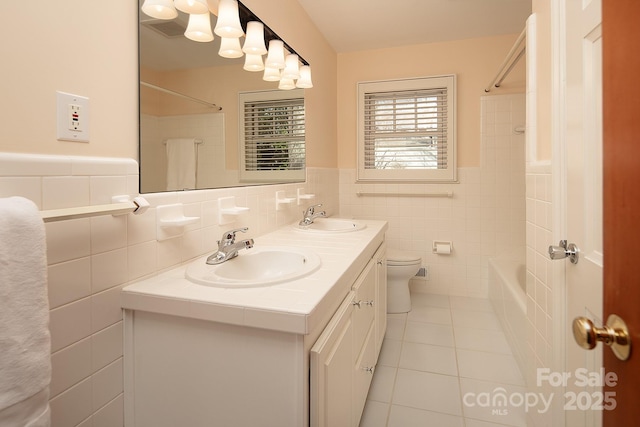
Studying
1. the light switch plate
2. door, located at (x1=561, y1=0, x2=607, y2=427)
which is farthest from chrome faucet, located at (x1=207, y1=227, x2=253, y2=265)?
door, located at (x1=561, y1=0, x2=607, y2=427)

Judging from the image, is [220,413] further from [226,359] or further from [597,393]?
[597,393]

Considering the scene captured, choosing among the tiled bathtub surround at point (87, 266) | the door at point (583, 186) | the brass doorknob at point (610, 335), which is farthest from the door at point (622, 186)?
the tiled bathtub surround at point (87, 266)

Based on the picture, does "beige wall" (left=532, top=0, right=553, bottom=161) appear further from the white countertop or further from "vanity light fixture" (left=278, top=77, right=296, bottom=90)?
"vanity light fixture" (left=278, top=77, right=296, bottom=90)

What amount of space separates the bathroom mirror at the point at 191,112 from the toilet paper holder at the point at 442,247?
195cm

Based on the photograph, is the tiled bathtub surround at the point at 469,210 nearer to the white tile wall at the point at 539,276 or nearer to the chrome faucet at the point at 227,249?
the white tile wall at the point at 539,276

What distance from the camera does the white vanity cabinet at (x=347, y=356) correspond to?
88cm

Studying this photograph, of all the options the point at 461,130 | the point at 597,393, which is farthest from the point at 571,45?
the point at 461,130

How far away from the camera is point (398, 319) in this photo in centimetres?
272

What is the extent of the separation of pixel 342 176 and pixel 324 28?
1363mm

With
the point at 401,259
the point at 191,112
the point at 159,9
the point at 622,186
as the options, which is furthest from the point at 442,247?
the point at 159,9

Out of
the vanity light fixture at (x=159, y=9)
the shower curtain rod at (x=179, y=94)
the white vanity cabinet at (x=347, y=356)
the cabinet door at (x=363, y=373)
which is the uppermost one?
the vanity light fixture at (x=159, y=9)

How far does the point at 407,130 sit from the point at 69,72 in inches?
113

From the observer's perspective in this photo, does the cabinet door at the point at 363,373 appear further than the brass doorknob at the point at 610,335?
Yes

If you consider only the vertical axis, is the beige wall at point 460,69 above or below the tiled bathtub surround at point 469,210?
above
